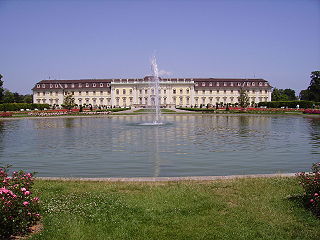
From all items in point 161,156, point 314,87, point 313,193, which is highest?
point 314,87

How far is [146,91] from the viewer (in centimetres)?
9506

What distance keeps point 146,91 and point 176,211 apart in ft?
296

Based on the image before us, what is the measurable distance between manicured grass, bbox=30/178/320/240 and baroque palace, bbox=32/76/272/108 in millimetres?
86290

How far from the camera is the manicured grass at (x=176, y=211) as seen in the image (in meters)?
4.66

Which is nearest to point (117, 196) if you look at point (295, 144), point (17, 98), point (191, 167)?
point (191, 167)

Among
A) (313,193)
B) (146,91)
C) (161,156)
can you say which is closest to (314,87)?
(146,91)

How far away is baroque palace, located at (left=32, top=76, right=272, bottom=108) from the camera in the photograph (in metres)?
93.8

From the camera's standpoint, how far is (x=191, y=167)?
9.84 m

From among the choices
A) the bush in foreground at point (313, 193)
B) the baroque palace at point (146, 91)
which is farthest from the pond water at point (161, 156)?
the baroque palace at point (146, 91)

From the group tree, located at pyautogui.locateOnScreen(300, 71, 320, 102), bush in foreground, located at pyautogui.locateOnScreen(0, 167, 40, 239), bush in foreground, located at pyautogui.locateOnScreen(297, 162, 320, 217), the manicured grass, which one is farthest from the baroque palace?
bush in foreground, located at pyautogui.locateOnScreen(0, 167, 40, 239)

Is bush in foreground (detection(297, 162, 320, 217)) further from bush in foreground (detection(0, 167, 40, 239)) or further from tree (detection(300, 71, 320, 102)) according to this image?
tree (detection(300, 71, 320, 102))

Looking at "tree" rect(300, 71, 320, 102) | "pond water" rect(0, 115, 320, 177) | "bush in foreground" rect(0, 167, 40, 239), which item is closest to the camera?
"bush in foreground" rect(0, 167, 40, 239)

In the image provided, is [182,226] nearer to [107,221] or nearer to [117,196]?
[107,221]

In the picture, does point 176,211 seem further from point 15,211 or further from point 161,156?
point 161,156
